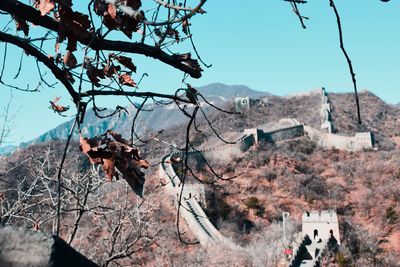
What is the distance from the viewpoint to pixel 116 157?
1.36 m

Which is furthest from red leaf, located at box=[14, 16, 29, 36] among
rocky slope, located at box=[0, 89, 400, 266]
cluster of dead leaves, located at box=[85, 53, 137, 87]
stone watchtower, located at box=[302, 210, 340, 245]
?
stone watchtower, located at box=[302, 210, 340, 245]

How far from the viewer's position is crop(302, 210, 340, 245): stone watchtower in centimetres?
2086

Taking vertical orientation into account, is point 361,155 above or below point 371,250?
above

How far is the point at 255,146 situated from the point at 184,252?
16.0 metres

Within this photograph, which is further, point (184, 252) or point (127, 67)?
point (184, 252)

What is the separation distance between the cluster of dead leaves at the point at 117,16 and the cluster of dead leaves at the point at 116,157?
33 centimetres

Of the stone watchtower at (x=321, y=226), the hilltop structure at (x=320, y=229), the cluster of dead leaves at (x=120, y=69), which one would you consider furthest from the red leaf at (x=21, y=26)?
the stone watchtower at (x=321, y=226)

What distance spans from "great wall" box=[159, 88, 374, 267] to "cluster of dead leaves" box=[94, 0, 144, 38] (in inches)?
255

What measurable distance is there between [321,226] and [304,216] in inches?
32.4

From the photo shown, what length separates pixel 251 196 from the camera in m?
26.8

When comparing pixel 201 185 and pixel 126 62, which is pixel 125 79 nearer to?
pixel 126 62

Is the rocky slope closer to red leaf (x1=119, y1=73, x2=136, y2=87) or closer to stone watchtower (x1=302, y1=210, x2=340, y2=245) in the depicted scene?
stone watchtower (x1=302, y1=210, x2=340, y2=245)

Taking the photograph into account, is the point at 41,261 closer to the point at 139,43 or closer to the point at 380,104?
the point at 139,43

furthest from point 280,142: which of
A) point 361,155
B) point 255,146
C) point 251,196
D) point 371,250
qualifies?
point 371,250
